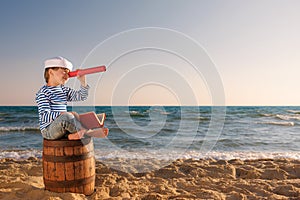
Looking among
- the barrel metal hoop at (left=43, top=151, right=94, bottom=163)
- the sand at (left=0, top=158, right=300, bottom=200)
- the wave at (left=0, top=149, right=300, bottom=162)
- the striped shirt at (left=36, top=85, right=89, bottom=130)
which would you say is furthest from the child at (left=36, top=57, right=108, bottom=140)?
the wave at (left=0, top=149, right=300, bottom=162)

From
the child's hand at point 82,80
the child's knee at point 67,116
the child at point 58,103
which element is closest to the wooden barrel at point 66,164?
the child at point 58,103

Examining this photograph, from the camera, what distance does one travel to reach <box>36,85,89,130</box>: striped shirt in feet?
11.4

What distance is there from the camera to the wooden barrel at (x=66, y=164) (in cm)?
338

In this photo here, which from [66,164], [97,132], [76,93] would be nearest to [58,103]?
[76,93]

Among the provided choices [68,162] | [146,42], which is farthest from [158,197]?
[146,42]

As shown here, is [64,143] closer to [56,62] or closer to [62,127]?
[62,127]

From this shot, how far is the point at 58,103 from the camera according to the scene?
11.8ft

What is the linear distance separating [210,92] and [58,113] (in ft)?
11.2

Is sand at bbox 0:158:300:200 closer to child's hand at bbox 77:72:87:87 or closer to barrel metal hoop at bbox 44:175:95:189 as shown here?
barrel metal hoop at bbox 44:175:95:189

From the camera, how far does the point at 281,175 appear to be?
5191mm

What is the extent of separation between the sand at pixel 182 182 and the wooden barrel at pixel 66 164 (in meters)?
0.12

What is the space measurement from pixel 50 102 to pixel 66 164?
0.83 m

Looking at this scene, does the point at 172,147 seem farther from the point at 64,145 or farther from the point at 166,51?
the point at 64,145

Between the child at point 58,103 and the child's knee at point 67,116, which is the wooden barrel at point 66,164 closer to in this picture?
the child at point 58,103
